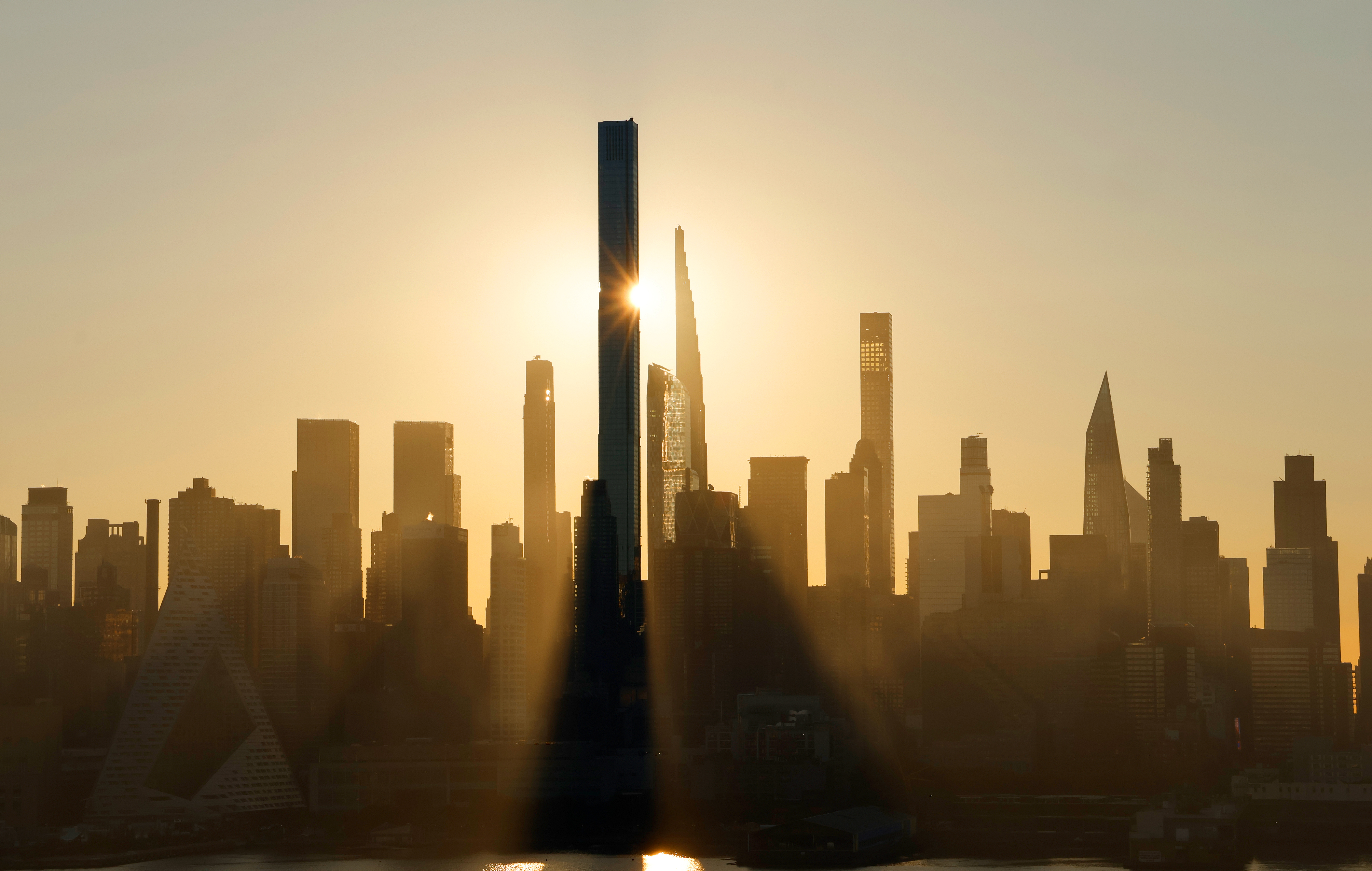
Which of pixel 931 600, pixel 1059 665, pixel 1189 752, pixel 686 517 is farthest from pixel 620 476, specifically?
pixel 1189 752

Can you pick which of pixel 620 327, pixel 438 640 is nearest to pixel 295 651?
pixel 438 640

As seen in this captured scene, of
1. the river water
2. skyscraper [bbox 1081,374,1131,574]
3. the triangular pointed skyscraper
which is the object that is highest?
skyscraper [bbox 1081,374,1131,574]

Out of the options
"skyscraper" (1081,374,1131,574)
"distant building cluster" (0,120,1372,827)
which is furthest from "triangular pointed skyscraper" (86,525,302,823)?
"skyscraper" (1081,374,1131,574)

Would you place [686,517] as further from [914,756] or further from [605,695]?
[914,756]

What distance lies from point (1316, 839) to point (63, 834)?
211 ft

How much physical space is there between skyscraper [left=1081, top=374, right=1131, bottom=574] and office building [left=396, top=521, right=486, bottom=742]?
198ft

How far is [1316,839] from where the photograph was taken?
97.4 metres

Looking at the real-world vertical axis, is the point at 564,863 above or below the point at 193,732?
below

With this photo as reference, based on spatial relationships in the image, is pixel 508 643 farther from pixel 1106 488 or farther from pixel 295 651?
pixel 1106 488

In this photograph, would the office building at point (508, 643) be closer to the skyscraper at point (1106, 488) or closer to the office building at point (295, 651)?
the office building at point (295, 651)

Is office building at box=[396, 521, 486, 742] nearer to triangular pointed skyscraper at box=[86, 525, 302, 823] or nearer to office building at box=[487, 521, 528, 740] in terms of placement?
office building at box=[487, 521, 528, 740]

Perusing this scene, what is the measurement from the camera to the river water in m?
79.4

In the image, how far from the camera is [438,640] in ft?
460

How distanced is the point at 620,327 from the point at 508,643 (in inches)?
1922
